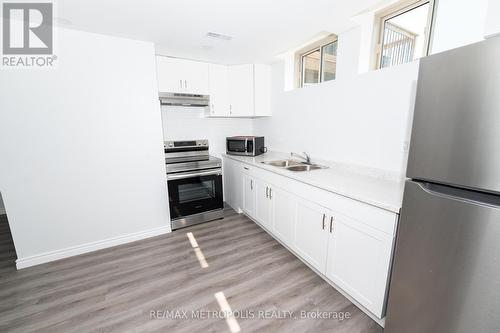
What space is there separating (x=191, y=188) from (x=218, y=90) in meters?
1.57

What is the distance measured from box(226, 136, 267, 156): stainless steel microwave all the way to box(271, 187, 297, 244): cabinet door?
1.03m

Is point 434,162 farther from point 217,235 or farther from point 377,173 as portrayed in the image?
point 217,235

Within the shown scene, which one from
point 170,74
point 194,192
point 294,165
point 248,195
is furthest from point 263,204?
point 170,74

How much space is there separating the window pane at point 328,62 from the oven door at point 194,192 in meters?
1.94

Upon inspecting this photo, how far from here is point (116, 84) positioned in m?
2.36

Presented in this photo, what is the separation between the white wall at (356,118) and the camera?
1.79 metres

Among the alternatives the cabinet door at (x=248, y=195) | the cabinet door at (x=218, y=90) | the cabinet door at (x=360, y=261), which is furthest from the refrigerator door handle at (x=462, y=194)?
the cabinet door at (x=218, y=90)

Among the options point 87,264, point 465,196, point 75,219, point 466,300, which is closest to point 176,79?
point 75,219

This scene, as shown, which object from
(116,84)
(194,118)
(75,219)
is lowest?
→ (75,219)

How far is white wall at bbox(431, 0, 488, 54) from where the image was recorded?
1.33 m

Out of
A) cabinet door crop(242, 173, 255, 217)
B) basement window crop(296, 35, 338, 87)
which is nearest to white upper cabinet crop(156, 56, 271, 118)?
basement window crop(296, 35, 338, 87)

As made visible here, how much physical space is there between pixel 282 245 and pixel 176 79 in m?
2.62

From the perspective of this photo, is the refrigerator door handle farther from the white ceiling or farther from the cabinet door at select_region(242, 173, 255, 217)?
the cabinet door at select_region(242, 173, 255, 217)

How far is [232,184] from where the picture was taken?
3.54 m
